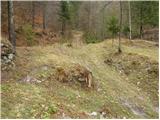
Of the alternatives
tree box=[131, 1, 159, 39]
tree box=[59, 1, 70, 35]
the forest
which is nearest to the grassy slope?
the forest

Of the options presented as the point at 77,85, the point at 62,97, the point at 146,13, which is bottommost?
the point at 62,97

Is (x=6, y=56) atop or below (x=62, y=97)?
atop

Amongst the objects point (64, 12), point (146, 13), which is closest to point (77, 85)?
point (146, 13)

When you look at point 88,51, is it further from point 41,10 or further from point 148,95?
point 41,10

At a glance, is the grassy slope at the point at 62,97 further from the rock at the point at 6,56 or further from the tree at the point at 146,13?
the tree at the point at 146,13

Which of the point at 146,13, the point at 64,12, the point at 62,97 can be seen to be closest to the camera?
the point at 62,97

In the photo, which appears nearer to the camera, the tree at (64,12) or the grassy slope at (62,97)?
the grassy slope at (62,97)

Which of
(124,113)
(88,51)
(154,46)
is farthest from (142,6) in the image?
(124,113)

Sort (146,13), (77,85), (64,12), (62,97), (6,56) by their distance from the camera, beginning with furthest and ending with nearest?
(64,12) < (146,13) < (6,56) < (77,85) < (62,97)

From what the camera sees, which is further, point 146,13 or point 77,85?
point 146,13

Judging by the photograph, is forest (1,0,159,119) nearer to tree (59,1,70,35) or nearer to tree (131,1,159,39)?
tree (131,1,159,39)

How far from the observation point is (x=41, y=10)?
2418 inches

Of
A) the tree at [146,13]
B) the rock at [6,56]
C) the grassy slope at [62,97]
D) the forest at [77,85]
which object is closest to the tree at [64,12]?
the tree at [146,13]

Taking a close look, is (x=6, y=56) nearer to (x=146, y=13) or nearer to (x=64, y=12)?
(x=146, y=13)
